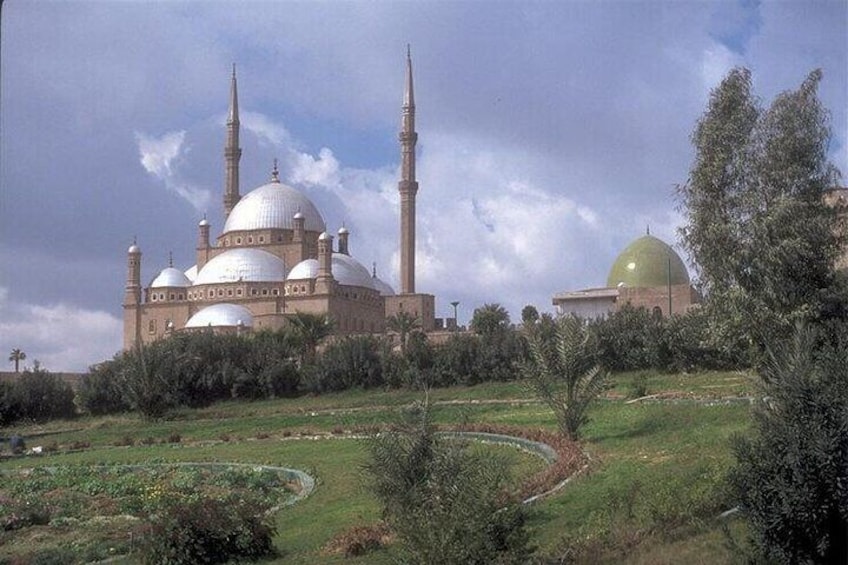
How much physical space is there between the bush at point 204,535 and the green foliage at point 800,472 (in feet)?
15.9

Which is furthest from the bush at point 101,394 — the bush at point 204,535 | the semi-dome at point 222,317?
the bush at point 204,535

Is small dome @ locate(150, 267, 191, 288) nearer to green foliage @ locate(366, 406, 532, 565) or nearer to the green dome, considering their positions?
the green dome

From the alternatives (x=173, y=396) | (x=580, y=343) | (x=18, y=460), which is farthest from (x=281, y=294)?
(x=580, y=343)

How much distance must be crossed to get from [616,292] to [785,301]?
31.3 metres

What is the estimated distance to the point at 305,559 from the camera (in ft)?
34.6

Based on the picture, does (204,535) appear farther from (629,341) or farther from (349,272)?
(349,272)

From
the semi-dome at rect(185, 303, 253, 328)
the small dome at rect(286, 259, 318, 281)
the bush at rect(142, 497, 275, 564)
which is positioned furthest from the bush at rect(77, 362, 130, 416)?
the bush at rect(142, 497, 275, 564)

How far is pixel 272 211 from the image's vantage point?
5944 cm

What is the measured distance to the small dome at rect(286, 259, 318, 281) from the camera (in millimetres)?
54584

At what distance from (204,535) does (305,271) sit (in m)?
44.9

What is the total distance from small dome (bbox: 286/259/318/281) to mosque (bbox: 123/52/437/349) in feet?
0.17

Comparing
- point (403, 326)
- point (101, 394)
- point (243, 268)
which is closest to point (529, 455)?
point (403, 326)

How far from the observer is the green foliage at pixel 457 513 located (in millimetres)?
7500

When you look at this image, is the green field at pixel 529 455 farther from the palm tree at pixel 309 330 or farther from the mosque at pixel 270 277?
the mosque at pixel 270 277
